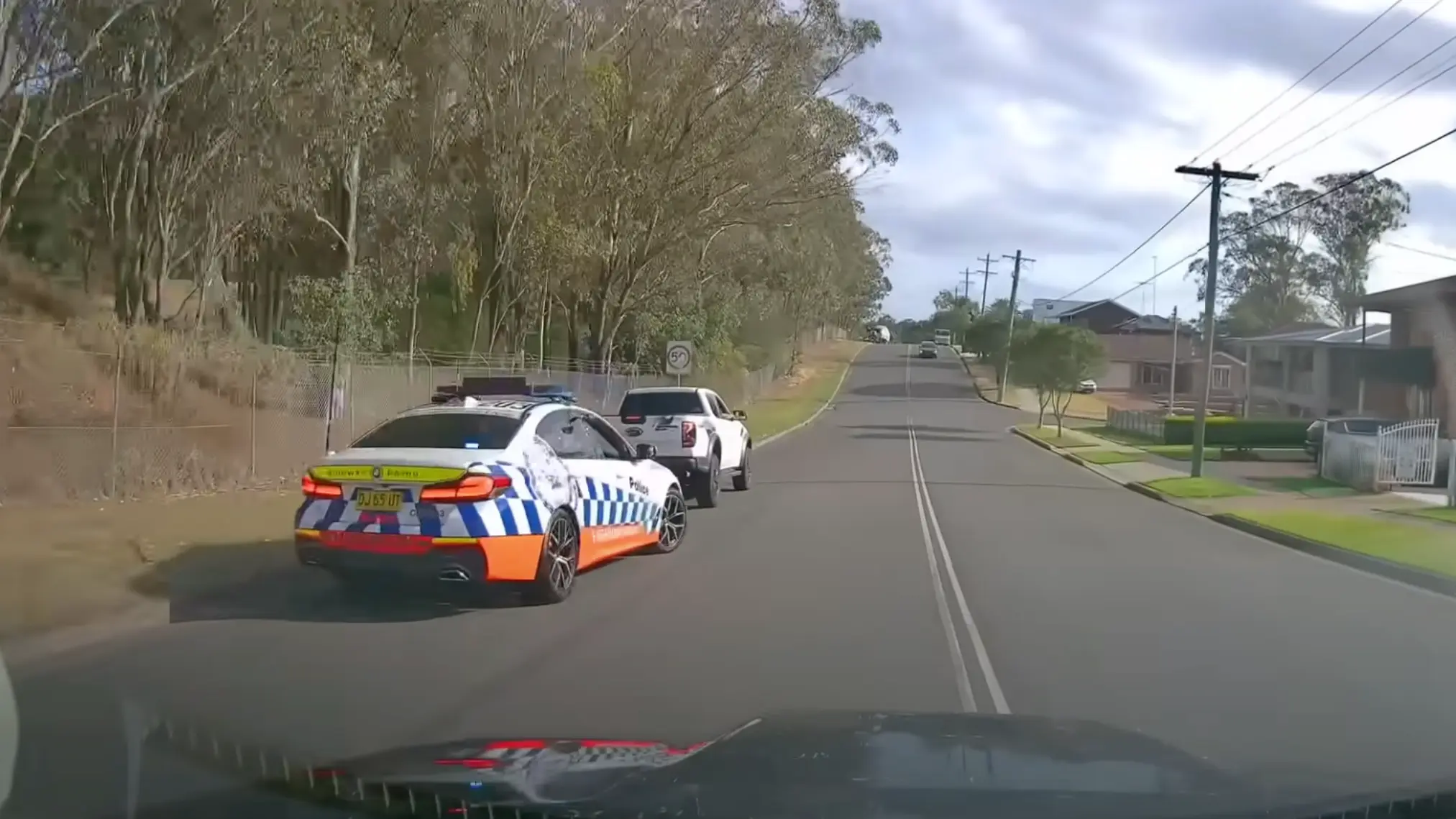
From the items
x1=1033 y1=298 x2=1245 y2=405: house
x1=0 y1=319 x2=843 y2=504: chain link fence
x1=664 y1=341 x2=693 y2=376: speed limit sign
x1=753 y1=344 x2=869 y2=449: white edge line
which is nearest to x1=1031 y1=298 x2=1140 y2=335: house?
x1=1033 y1=298 x2=1245 y2=405: house

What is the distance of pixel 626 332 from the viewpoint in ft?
157

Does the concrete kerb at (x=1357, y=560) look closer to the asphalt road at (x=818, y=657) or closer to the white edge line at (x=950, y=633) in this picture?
the asphalt road at (x=818, y=657)

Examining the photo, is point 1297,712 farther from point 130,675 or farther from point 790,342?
point 790,342

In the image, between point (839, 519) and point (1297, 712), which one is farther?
point (839, 519)

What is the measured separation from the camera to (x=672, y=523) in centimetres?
1435

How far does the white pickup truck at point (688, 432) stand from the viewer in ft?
64.0

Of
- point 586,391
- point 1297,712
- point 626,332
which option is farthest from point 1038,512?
point 626,332

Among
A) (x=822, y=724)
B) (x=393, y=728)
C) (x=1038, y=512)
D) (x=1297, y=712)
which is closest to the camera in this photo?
(x=822, y=724)

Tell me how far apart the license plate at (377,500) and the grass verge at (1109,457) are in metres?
28.0

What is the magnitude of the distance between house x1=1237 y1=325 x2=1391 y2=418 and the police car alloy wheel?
38660 millimetres

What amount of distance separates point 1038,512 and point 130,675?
14.9m

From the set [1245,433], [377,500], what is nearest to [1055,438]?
[1245,433]

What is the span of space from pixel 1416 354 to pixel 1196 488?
64.2 feet

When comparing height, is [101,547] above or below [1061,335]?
below
